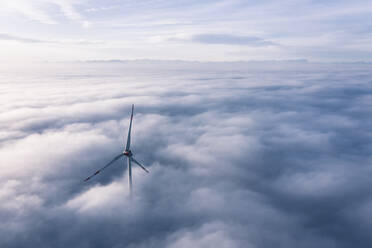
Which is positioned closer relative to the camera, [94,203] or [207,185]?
[94,203]

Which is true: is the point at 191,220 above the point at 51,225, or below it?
below

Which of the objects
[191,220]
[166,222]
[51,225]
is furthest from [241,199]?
[51,225]

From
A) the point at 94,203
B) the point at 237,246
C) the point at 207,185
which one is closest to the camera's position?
the point at 237,246

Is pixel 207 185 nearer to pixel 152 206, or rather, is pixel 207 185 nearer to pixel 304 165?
pixel 152 206

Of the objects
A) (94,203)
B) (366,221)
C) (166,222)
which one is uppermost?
(94,203)

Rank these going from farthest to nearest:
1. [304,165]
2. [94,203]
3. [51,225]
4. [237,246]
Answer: [304,165]
[94,203]
[51,225]
[237,246]

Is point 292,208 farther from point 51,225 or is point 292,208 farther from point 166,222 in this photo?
point 51,225

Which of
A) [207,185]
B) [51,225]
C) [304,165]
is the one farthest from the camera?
[304,165]

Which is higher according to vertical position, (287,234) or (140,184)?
(140,184)

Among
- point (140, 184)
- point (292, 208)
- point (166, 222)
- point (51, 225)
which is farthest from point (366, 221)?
point (51, 225)
